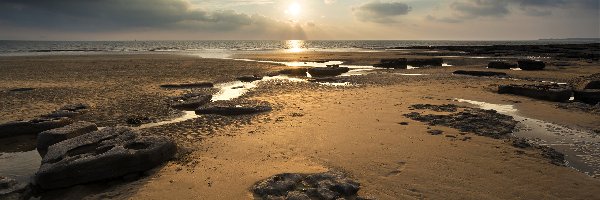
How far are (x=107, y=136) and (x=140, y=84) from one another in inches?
601

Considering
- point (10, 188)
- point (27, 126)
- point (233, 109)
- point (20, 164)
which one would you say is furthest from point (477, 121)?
point (27, 126)

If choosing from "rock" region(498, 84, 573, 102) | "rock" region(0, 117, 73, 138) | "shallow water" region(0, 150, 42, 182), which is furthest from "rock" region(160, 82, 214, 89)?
"rock" region(498, 84, 573, 102)

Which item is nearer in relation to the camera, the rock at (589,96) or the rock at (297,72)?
the rock at (589,96)

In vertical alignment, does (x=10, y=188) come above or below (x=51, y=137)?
below

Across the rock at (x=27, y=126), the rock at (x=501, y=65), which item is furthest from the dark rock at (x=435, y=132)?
the rock at (x=501, y=65)

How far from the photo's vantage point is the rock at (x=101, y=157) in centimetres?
701

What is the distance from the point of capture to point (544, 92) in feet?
50.7

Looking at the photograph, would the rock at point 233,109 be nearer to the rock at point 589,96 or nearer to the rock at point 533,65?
the rock at point 589,96

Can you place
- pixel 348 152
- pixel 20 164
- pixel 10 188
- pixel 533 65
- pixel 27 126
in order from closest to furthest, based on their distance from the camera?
pixel 10 188
pixel 20 164
pixel 348 152
pixel 27 126
pixel 533 65

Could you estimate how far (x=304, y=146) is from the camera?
9320 millimetres

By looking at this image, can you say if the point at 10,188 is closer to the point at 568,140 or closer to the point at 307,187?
the point at 307,187

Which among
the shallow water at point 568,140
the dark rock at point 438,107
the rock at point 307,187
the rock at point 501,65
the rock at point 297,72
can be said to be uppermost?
the rock at point 501,65

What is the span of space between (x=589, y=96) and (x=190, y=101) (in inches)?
619

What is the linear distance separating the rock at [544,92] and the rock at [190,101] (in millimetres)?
13444
